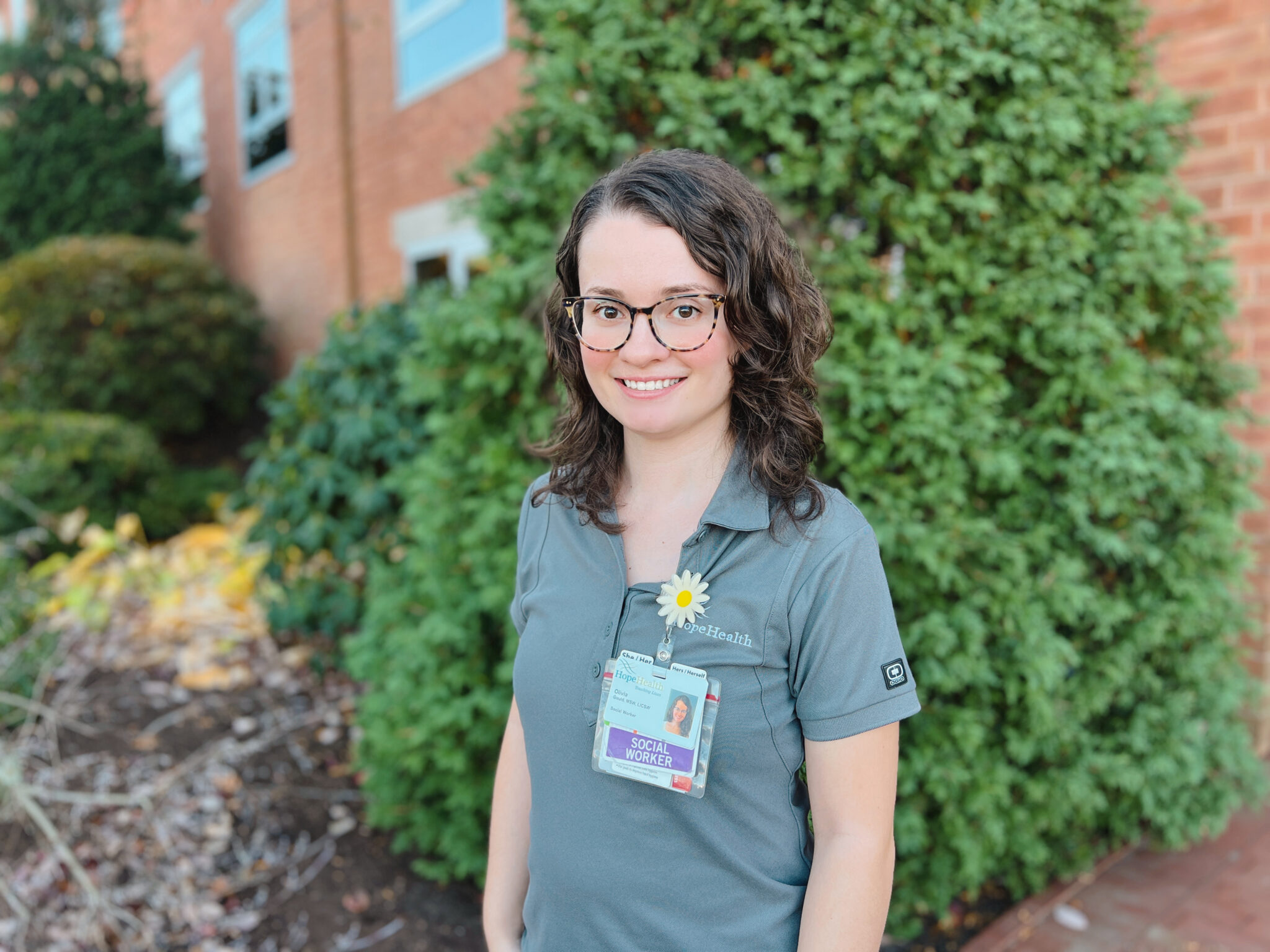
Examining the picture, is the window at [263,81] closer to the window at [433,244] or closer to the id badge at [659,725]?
the window at [433,244]

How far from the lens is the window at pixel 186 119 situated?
13.0 meters

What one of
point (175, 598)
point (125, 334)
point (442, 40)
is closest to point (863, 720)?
point (175, 598)

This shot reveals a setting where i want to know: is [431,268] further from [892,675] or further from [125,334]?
[892,675]

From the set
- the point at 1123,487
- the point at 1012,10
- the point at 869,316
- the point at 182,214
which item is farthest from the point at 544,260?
the point at 182,214

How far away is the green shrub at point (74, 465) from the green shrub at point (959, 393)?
494cm

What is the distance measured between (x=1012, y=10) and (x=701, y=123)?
0.91m

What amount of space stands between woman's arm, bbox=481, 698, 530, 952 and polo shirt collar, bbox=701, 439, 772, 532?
0.51 m

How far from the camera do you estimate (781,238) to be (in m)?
1.30

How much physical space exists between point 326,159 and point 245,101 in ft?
10.6

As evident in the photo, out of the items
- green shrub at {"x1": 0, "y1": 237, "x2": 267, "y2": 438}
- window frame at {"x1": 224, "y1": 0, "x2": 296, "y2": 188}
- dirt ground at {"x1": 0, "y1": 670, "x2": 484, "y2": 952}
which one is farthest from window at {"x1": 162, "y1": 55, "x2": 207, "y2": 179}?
dirt ground at {"x1": 0, "y1": 670, "x2": 484, "y2": 952}

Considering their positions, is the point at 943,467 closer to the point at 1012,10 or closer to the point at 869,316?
the point at 869,316

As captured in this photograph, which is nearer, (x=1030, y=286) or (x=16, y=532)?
(x=1030, y=286)

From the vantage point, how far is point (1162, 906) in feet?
9.38

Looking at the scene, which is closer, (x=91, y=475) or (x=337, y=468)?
(x=337, y=468)
